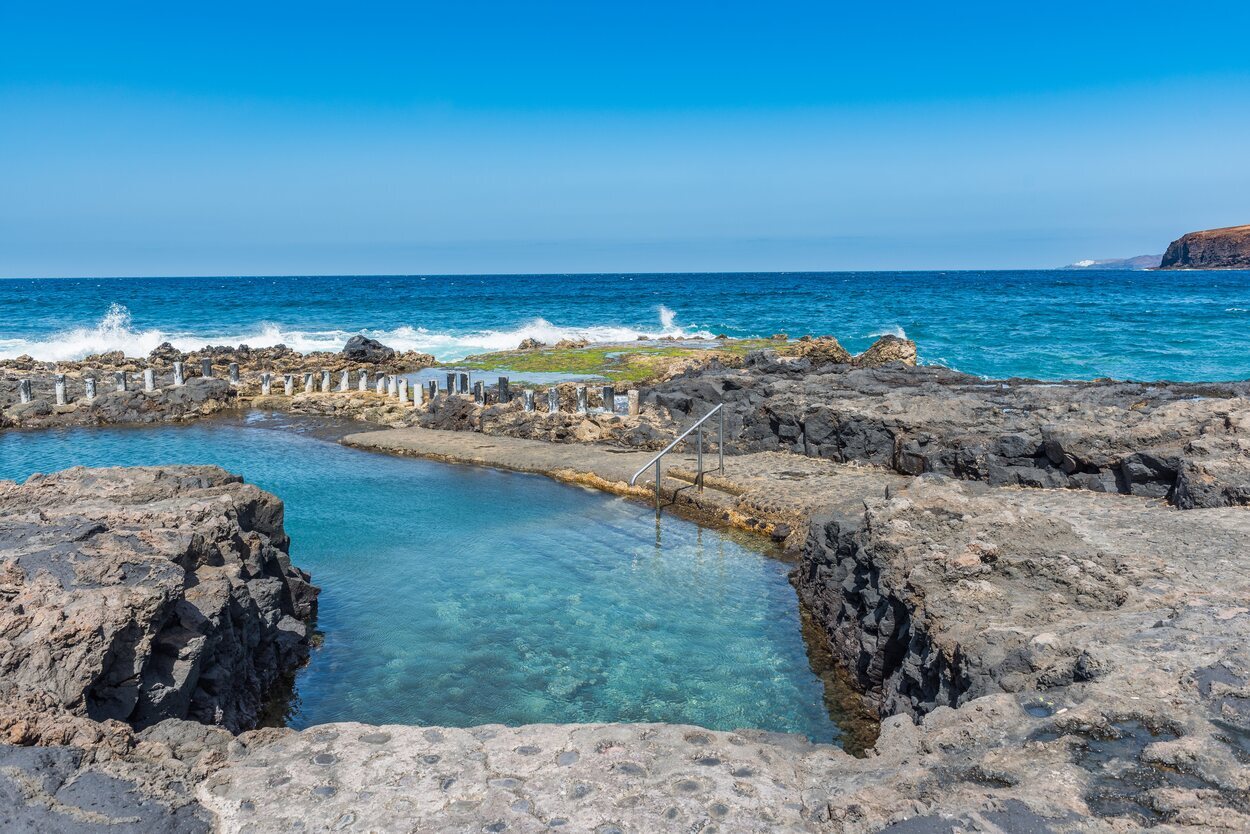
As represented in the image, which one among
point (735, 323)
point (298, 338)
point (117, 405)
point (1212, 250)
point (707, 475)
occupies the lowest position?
point (117, 405)

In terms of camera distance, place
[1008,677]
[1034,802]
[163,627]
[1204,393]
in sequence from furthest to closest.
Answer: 1. [1204,393]
2. [163,627]
3. [1008,677]
4. [1034,802]

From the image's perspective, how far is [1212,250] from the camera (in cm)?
18375

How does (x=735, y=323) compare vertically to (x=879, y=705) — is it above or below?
above

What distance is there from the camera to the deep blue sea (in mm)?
42344

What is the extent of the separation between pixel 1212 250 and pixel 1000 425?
675 feet

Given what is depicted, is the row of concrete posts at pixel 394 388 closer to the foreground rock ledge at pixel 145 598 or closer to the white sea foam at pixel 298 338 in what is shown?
the white sea foam at pixel 298 338

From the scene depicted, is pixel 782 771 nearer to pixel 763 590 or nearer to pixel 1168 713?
pixel 1168 713

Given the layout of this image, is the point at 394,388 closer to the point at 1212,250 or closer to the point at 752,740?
the point at 752,740

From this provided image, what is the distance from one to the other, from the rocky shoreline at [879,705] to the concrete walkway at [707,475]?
186cm

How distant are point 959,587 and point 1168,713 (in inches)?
107

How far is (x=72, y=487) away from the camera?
31.8 feet

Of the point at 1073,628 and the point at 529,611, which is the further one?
the point at 529,611

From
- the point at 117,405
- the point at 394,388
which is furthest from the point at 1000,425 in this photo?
the point at 117,405

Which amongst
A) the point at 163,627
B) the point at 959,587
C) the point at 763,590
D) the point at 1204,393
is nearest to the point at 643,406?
the point at 763,590
